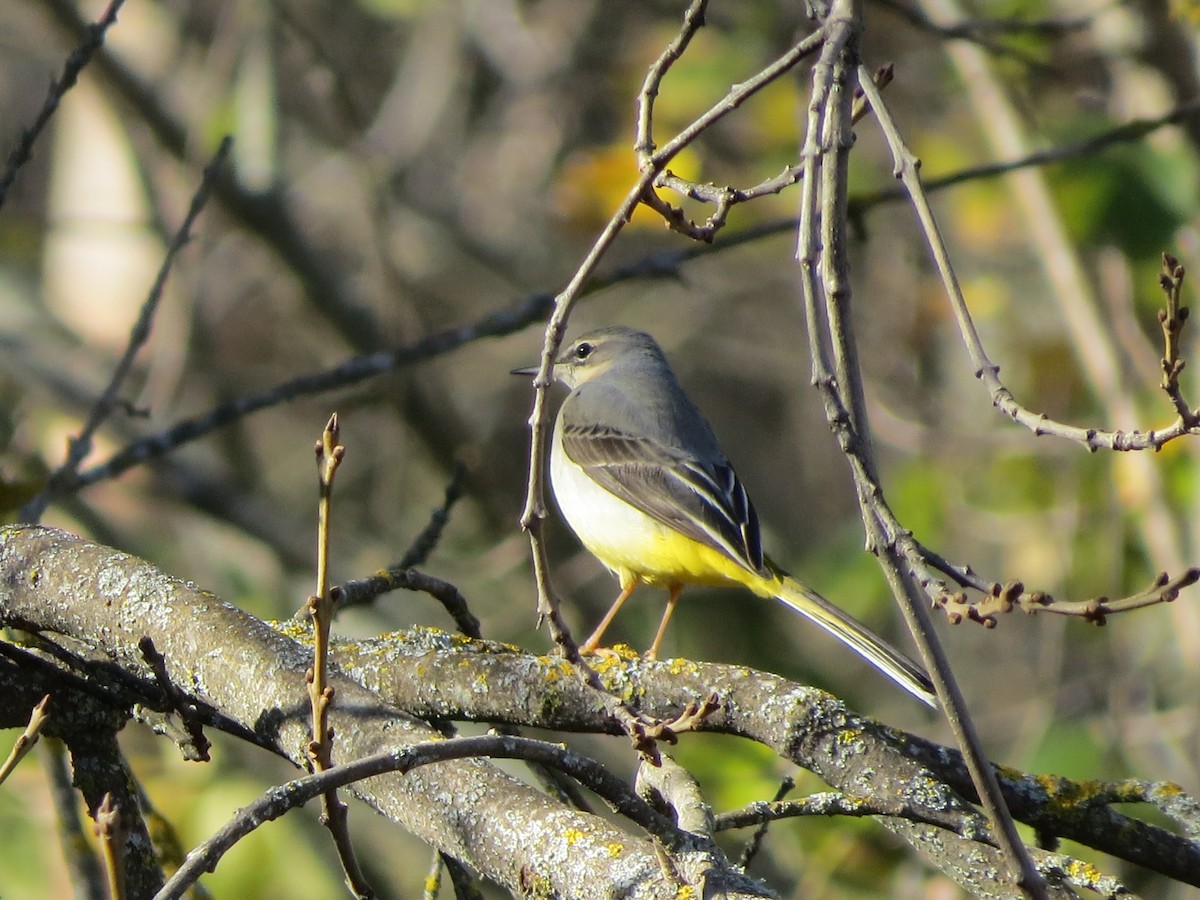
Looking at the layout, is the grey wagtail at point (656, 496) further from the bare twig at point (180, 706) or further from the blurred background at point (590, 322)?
the bare twig at point (180, 706)

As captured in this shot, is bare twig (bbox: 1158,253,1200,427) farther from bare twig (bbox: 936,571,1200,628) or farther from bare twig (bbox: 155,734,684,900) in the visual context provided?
bare twig (bbox: 155,734,684,900)

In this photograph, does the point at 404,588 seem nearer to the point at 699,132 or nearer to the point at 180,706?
the point at 180,706

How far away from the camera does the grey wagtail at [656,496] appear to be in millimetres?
4734

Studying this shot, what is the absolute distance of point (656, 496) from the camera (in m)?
5.20

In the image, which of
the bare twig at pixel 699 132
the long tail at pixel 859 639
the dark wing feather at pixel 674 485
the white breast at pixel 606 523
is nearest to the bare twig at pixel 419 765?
the bare twig at pixel 699 132

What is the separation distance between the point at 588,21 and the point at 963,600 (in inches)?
384

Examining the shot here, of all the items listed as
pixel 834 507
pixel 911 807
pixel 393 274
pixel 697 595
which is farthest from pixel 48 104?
pixel 834 507

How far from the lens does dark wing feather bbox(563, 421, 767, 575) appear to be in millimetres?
4832

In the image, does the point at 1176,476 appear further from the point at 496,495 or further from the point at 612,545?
the point at 496,495

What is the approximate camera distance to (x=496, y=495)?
868cm

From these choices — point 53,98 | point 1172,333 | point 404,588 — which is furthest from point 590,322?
point 1172,333

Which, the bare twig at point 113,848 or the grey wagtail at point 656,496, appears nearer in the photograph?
the bare twig at point 113,848

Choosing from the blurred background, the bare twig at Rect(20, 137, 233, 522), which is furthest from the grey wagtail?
the bare twig at Rect(20, 137, 233, 522)

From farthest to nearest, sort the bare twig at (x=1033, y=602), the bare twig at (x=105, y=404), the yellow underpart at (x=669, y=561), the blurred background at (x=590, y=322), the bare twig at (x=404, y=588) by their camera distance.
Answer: the blurred background at (x=590, y=322) < the yellow underpart at (x=669, y=561) < the bare twig at (x=105, y=404) < the bare twig at (x=404, y=588) < the bare twig at (x=1033, y=602)
